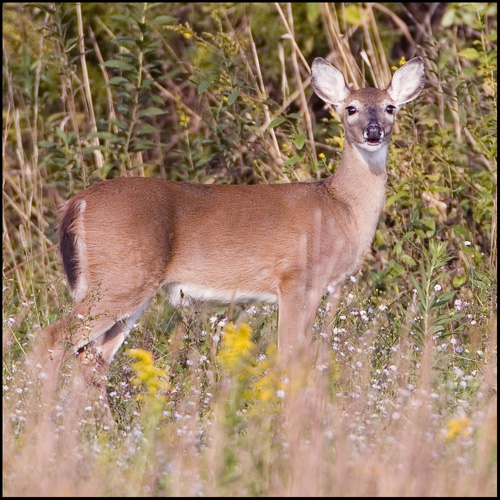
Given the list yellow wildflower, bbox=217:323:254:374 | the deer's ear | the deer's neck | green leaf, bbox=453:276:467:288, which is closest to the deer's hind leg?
yellow wildflower, bbox=217:323:254:374

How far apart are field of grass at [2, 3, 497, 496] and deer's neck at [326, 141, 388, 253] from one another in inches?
16.2

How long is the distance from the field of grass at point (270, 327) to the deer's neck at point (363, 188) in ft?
1.35

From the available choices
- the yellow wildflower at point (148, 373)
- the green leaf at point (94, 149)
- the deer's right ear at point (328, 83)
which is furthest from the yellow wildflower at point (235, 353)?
the green leaf at point (94, 149)

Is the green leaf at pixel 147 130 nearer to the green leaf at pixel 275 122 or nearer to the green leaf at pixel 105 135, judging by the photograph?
the green leaf at pixel 105 135

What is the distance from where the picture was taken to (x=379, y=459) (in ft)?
11.7

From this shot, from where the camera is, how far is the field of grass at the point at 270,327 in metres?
3.41

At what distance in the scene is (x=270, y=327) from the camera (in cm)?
593

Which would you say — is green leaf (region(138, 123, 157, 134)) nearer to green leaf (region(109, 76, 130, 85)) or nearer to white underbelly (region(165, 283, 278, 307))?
green leaf (region(109, 76, 130, 85))

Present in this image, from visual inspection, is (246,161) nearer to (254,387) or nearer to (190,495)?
(254,387)

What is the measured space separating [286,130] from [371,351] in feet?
8.06

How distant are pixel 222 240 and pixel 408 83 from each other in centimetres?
159

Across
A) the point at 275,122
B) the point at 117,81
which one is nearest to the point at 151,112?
the point at 117,81

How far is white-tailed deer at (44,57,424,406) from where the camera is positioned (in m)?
5.36

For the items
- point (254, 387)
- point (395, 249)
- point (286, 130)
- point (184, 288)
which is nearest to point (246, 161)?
point (286, 130)
